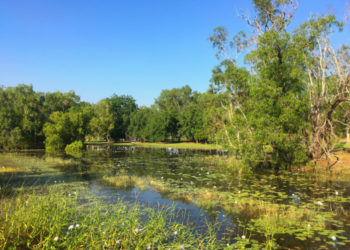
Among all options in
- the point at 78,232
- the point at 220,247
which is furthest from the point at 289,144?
the point at 78,232

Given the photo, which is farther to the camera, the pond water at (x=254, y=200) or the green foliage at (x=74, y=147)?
the green foliage at (x=74, y=147)

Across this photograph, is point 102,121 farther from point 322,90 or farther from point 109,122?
point 322,90

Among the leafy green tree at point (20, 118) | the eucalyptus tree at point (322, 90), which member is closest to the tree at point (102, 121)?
the leafy green tree at point (20, 118)

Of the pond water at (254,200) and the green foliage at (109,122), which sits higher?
the green foliage at (109,122)

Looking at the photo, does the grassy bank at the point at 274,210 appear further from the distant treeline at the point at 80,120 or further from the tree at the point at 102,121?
the tree at the point at 102,121

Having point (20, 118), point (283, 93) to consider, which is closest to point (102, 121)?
point (20, 118)

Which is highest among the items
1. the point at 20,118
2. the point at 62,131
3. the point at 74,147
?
the point at 20,118

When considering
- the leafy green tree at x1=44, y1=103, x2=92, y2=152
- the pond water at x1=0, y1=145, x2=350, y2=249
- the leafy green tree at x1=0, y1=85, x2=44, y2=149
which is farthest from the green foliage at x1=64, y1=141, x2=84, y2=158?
the pond water at x1=0, y1=145, x2=350, y2=249

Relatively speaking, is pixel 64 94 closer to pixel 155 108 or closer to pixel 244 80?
pixel 155 108

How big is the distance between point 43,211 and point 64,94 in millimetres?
68651

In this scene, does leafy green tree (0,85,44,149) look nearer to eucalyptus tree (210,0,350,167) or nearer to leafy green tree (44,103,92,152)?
Result: leafy green tree (44,103,92,152)

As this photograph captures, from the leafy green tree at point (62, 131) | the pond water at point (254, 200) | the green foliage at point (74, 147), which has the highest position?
the leafy green tree at point (62, 131)

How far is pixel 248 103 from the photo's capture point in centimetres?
2108

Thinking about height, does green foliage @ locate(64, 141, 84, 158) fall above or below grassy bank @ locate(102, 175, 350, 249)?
above
